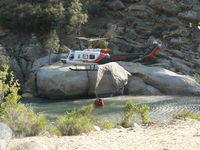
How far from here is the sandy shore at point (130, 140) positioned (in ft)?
A: 25.9

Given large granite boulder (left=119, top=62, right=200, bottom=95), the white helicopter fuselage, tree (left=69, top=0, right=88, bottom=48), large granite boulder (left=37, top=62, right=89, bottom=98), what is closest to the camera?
the white helicopter fuselage

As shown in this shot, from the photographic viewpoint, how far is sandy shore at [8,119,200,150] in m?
7.88

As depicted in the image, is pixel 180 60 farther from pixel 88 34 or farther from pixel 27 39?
pixel 27 39

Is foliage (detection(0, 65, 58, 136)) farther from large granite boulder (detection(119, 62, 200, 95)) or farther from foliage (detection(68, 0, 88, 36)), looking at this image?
foliage (detection(68, 0, 88, 36))

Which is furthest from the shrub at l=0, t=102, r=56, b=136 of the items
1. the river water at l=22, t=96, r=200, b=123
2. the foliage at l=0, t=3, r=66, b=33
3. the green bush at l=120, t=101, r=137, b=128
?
the foliage at l=0, t=3, r=66, b=33

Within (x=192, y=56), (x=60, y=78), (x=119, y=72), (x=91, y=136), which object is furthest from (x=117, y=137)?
(x=192, y=56)

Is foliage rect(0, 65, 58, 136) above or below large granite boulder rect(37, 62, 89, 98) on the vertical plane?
above

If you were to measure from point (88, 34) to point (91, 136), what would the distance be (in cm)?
3151

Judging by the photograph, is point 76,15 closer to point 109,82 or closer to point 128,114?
point 109,82

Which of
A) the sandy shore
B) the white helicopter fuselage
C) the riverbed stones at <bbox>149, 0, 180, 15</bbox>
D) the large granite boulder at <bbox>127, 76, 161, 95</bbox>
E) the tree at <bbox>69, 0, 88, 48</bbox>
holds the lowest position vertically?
the large granite boulder at <bbox>127, 76, 161, 95</bbox>

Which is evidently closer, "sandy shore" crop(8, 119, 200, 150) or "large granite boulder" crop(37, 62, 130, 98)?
"sandy shore" crop(8, 119, 200, 150)

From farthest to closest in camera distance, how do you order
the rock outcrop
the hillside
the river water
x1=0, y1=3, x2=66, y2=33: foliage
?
x1=0, y1=3, x2=66, y2=33: foliage → the hillside → the rock outcrop → the river water

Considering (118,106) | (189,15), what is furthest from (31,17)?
(118,106)

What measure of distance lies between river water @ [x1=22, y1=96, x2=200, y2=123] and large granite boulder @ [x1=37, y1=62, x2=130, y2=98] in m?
0.97
